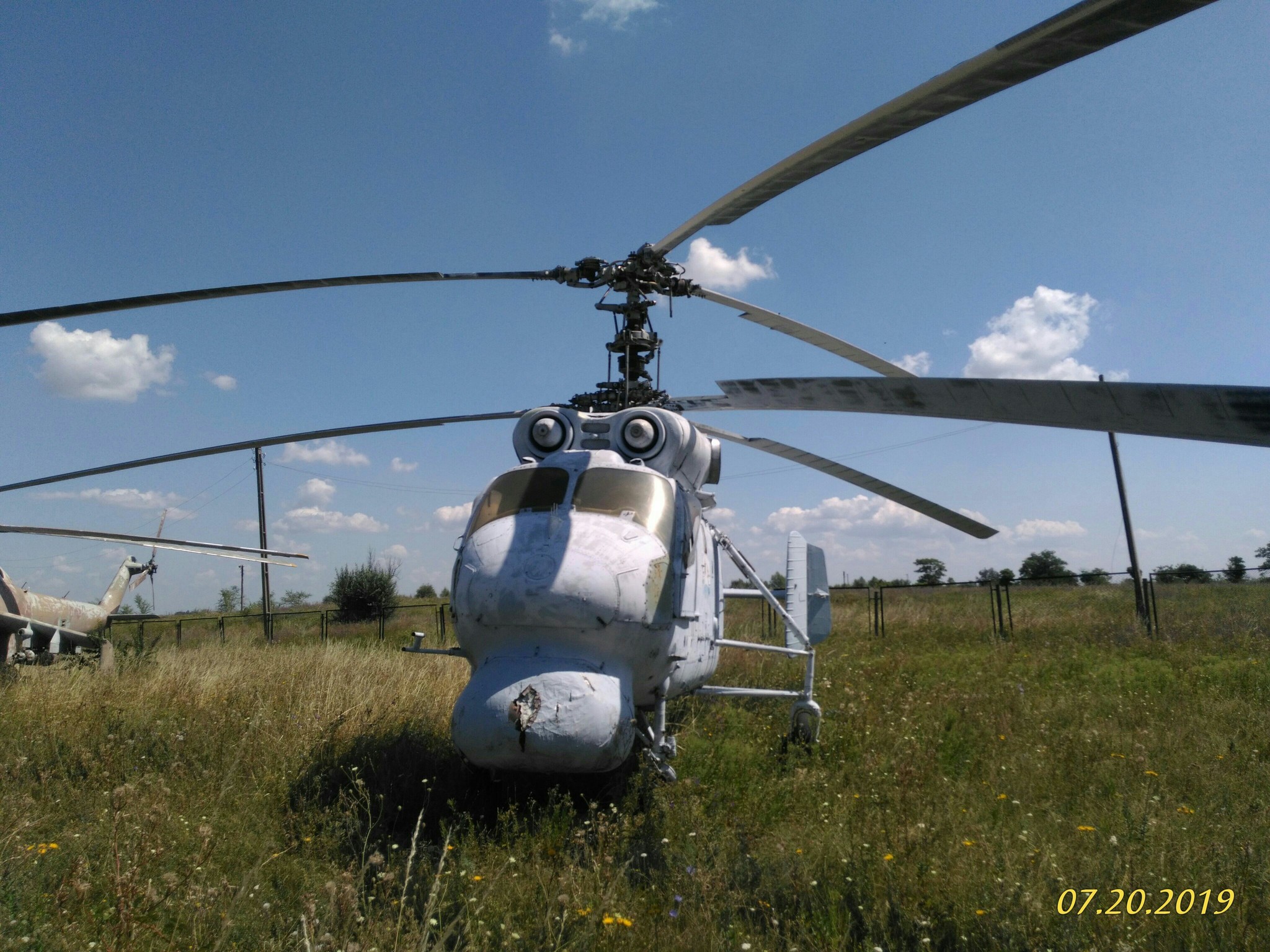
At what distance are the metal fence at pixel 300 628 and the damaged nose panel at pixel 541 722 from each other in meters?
13.7

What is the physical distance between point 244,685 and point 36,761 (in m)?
2.84

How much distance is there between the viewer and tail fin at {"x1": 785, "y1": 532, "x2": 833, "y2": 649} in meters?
7.72

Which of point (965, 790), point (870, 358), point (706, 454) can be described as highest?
point (870, 358)

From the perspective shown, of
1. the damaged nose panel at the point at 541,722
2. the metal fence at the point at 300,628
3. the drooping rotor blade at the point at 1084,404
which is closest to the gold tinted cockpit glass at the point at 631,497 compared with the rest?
the damaged nose panel at the point at 541,722

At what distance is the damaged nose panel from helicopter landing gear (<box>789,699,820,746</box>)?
316 cm

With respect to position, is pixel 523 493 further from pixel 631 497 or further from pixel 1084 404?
pixel 1084 404

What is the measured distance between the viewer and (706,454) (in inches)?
277

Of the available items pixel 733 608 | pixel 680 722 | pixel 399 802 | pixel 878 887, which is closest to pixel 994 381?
pixel 878 887

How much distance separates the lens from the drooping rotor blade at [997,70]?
2.19 m

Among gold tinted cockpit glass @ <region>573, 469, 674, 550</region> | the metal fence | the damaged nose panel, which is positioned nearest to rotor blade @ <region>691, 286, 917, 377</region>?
gold tinted cockpit glass @ <region>573, 469, 674, 550</region>

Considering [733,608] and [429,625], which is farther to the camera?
[733,608]

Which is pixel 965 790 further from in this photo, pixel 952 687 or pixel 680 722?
pixel 952 687
